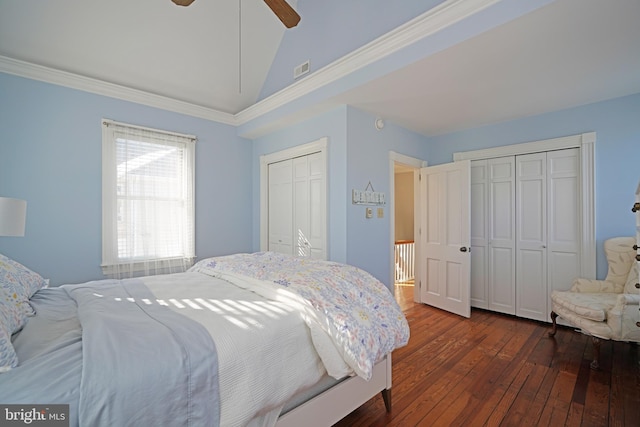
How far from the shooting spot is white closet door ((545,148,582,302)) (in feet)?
10.7

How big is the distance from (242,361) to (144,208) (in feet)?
9.69

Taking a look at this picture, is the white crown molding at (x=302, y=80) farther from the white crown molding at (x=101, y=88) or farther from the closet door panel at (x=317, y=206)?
the closet door panel at (x=317, y=206)

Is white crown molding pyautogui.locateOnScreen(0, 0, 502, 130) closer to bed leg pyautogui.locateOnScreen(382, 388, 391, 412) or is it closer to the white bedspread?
the white bedspread

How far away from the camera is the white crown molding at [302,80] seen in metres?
2.03

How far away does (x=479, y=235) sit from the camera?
403cm

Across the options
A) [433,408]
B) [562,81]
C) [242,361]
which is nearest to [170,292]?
[242,361]

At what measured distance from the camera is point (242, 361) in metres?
1.15

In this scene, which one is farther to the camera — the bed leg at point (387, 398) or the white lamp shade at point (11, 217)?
the bed leg at point (387, 398)

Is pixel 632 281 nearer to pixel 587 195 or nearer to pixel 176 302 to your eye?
pixel 587 195

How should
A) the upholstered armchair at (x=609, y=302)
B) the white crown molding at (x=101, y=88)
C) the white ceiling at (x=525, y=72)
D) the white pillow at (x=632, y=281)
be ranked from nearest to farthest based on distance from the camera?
1. the white ceiling at (x=525, y=72)
2. the upholstered armchair at (x=609, y=302)
3. the white pillow at (x=632, y=281)
4. the white crown molding at (x=101, y=88)

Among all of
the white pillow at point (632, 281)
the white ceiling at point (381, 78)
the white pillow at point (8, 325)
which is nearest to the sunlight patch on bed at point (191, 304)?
the white pillow at point (8, 325)

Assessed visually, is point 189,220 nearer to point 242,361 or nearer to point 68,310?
point 68,310

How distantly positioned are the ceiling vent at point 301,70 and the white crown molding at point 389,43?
31 centimetres

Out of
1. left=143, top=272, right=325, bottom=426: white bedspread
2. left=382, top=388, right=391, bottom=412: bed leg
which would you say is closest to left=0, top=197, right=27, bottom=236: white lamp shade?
left=143, top=272, right=325, bottom=426: white bedspread
